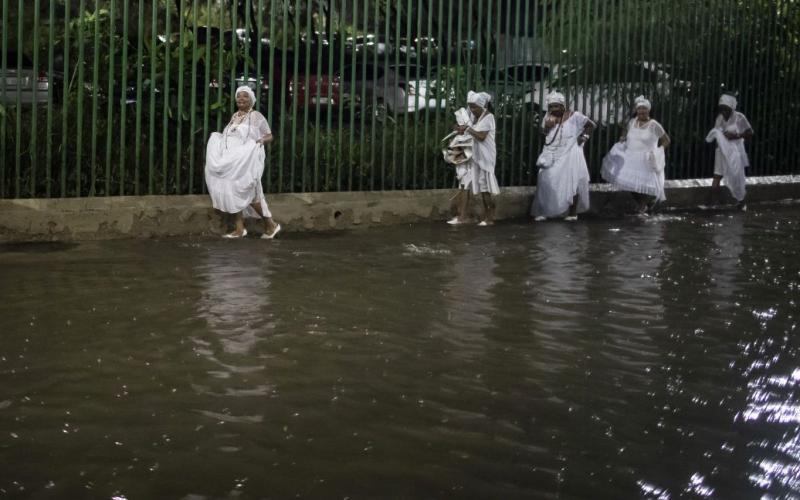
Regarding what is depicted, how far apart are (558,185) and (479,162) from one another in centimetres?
138

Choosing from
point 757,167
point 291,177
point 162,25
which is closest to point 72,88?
point 162,25

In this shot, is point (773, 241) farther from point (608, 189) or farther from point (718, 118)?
point (718, 118)

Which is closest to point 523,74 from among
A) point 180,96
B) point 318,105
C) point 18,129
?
point 318,105

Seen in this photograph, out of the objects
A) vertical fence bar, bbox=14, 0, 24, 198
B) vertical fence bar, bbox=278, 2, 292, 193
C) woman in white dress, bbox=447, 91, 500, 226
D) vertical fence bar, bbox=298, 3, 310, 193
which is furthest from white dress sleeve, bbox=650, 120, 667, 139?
vertical fence bar, bbox=14, 0, 24, 198

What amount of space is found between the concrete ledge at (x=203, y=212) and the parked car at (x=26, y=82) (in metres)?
0.93

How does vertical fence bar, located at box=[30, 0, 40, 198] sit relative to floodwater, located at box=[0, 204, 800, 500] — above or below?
above

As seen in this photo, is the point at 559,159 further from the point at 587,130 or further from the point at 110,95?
the point at 110,95

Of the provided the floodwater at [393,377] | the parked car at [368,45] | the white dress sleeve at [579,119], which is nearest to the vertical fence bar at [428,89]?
the parked car at [368,45]

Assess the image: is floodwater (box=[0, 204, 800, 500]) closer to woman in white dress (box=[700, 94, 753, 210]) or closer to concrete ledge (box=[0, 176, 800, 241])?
concrete ledge (box=[0, 176, 800, 241])

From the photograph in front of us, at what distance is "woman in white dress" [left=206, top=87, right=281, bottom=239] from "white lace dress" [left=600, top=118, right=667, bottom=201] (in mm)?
5636

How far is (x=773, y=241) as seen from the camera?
12680 millimetres

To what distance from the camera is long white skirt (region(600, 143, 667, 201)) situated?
52.5 feet

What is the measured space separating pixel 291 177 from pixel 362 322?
19.2ft

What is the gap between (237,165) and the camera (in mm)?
11914
